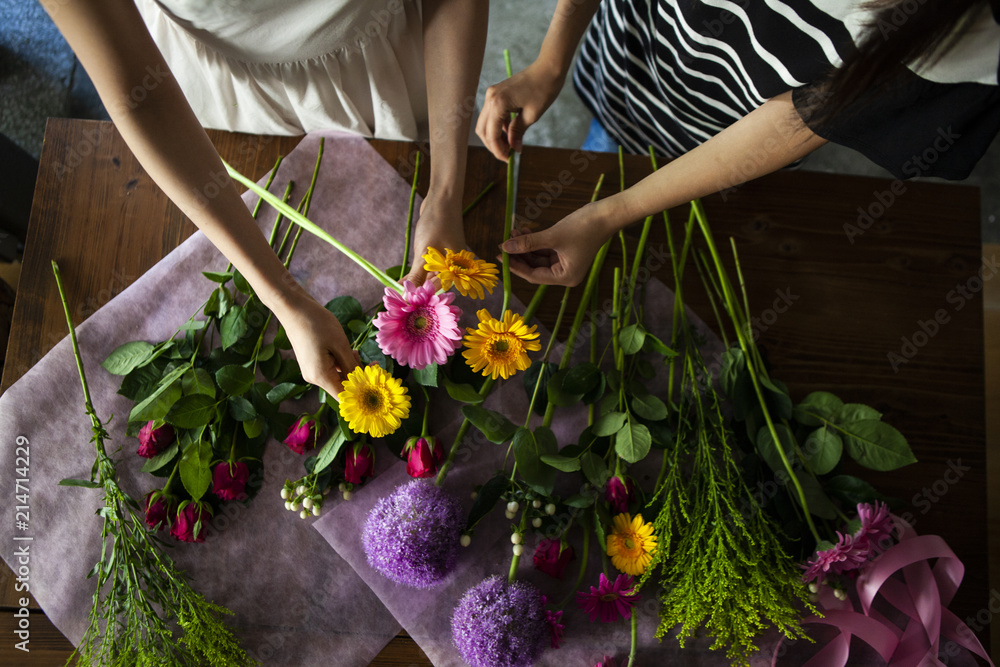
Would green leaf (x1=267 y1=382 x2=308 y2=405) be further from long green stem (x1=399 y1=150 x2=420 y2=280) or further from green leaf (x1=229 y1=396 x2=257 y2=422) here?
long green stem (x1=399 y1=150 x2=420 y2=280)

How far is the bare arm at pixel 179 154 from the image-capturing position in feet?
1.51

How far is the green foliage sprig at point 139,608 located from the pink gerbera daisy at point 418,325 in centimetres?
37

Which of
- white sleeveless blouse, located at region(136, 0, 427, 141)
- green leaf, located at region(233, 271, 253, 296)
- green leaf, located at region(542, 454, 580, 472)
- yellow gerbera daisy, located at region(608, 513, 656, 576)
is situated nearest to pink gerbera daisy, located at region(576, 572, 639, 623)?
yellow gerbera daisy, located at region(608, 513, 656, 576)

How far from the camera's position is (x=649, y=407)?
0.72 m

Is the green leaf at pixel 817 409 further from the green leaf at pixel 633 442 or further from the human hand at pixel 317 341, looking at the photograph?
the human hand at pixel 317 341

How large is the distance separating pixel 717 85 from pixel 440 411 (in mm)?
518

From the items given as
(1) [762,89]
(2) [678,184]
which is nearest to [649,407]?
(2) [678,184]

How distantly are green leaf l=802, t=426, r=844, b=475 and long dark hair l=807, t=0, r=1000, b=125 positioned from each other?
1.31ft

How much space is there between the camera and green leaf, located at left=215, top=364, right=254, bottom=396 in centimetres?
69

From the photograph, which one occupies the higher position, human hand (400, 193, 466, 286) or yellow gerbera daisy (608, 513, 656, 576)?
human hand (400, 193, 466, 286)

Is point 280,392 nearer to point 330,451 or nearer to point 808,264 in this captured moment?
point 330,451

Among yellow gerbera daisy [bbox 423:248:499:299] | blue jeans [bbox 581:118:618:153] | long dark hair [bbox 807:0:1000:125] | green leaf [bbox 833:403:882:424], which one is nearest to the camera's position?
long dark hair [bbox 807:0:1000:125]

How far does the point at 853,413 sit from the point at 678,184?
370 mm

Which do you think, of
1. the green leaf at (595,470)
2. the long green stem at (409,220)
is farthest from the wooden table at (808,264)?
the green leaf at (595,470)
